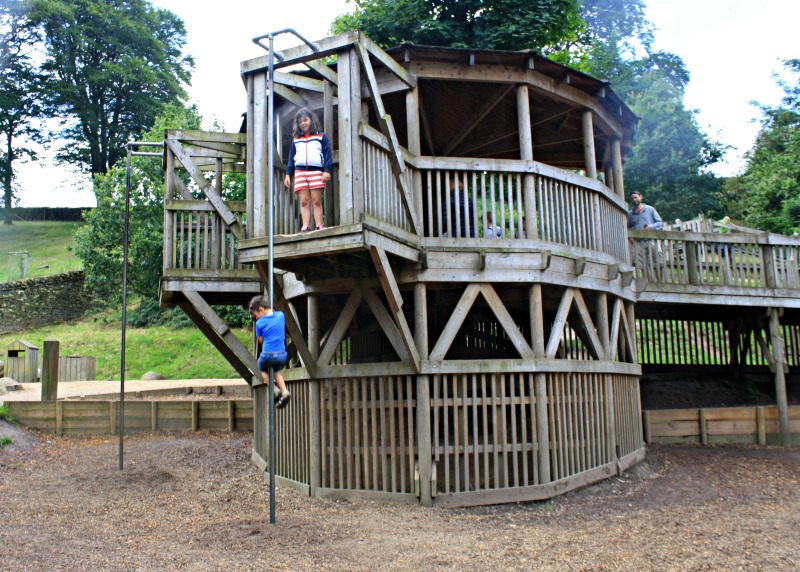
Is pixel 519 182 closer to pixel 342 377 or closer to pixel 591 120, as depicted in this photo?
pixel 591 120

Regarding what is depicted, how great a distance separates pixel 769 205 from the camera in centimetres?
2945

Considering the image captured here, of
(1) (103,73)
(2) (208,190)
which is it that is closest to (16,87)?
(1) (103,73)

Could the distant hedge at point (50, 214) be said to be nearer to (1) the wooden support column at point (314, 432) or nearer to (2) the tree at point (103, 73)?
(2) the tree at point (103, 73)

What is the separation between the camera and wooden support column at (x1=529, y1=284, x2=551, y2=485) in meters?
10.0

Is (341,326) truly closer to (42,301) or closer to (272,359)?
(272,359)

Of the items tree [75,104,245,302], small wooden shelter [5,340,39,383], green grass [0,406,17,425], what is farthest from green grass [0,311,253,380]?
green grass [0,406,17,425]

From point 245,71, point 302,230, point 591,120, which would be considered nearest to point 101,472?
point 302,230

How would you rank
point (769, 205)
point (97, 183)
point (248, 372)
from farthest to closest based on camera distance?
point (97, 183) → point (769, 205) → point (248, 372)

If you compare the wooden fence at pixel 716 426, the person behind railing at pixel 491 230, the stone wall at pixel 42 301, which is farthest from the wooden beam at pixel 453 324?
Result: the stone wall at pixel 42 301

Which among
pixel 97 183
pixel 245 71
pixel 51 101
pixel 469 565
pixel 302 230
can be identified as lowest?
pixel 469 565

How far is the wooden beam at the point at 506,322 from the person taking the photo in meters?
10.3

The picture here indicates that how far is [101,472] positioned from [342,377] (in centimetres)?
471

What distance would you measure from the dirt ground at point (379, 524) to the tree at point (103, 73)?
135 ft

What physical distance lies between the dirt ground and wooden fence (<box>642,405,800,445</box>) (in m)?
1.51
